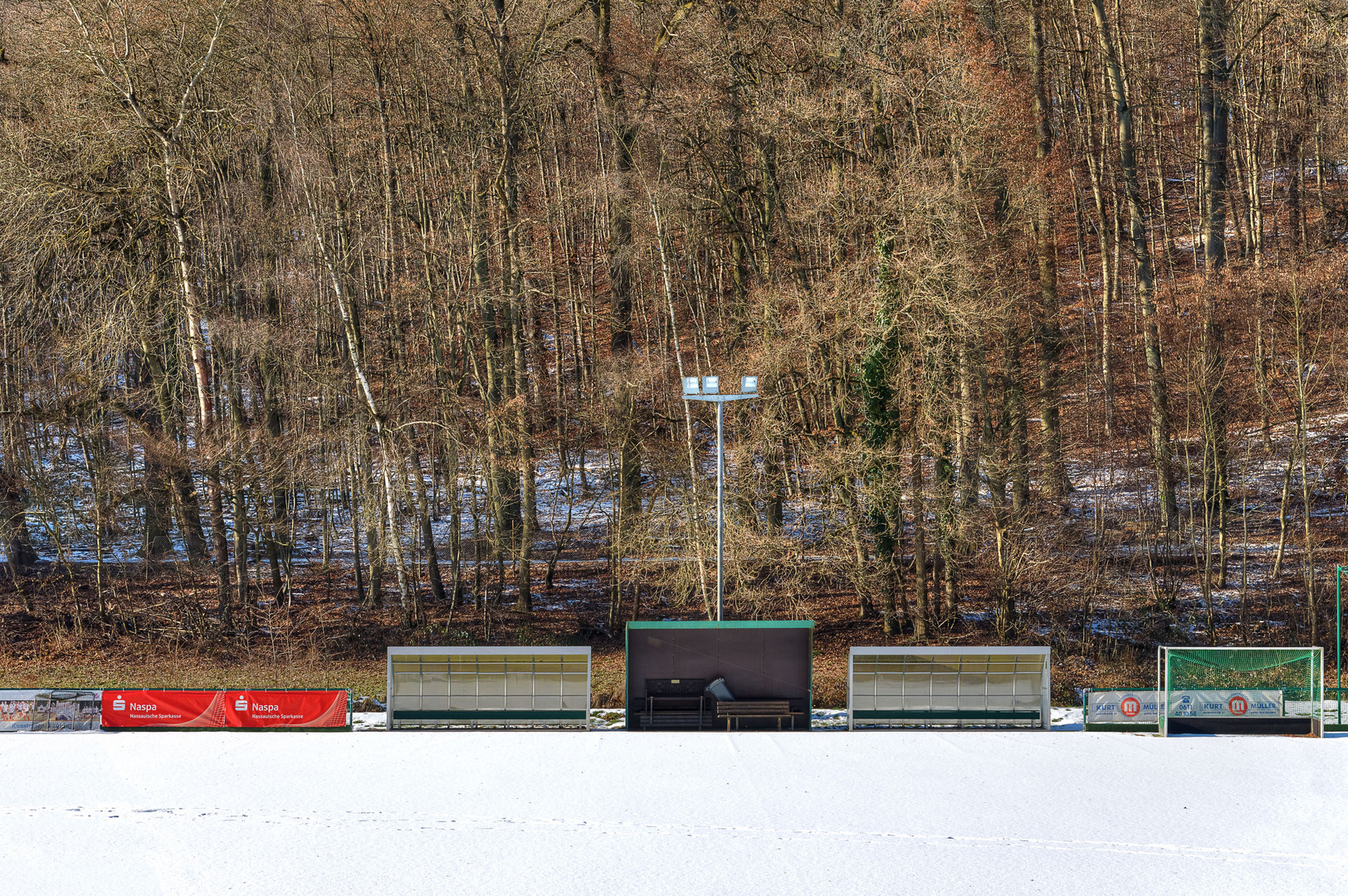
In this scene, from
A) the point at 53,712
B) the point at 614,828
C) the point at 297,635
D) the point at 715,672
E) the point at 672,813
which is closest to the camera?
the point at 614,828

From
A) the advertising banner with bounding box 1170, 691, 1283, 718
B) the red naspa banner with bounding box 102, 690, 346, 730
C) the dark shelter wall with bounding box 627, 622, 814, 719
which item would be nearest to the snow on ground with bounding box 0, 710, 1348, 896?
the red naspa banner with bounding box 102, 690, 346, 730

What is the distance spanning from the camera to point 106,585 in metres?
32.1

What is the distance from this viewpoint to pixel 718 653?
21062 millimetres

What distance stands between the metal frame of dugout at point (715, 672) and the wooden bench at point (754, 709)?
0.05 feet

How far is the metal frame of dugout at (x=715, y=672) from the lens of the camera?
21.0 metres

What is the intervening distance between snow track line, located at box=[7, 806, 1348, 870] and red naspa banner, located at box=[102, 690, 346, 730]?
4.10 m

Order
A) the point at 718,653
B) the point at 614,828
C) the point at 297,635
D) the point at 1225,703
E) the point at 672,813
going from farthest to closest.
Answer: the point at 297,635 < the point at 718,653 < the point at 1225,703 < the point at 672,813 < the point at 614,828

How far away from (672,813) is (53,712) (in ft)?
39.3

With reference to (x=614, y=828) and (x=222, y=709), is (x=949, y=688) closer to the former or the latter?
(x=614, y=828)

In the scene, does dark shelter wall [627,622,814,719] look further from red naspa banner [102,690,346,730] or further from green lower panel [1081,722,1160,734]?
red naspa banner [102,690,346,730]

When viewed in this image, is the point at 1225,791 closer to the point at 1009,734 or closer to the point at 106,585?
the point at 1009,734

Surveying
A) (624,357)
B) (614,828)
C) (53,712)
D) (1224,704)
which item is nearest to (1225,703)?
(1224,704)

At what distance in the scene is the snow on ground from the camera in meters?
14.2

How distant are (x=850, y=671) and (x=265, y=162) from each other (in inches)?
922
